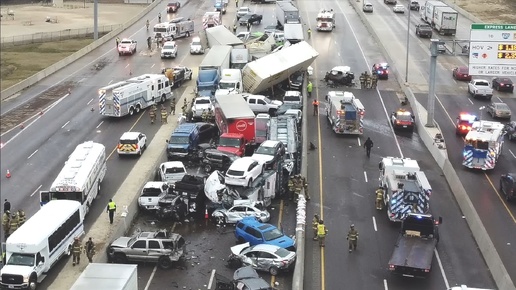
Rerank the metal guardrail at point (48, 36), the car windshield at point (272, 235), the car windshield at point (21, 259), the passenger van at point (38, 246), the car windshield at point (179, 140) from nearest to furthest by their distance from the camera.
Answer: the passenger van at point (38, 246) → the car windshield at point (21, 259) → the car windshield at point (272, 235) → the car windshield at point (179, 140) → the metal guardrail at point (48, 36)

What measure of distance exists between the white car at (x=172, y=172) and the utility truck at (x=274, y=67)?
1793 cm

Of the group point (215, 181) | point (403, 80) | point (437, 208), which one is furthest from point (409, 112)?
point (215, 181)

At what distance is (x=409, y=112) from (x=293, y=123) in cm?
1193

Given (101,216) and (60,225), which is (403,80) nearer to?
(101,216)

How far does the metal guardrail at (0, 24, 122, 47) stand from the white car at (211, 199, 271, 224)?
2485 inches

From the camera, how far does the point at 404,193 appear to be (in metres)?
37.3

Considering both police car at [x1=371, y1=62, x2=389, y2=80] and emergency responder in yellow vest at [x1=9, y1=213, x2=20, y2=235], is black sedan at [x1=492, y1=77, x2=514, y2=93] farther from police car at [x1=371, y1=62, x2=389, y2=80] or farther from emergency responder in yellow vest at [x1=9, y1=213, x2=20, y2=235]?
emergency responder in yellow vest at [x1=9, y1=213, x2=20, y2=235]

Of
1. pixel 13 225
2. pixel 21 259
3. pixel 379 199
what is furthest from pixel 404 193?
pixel 13 225

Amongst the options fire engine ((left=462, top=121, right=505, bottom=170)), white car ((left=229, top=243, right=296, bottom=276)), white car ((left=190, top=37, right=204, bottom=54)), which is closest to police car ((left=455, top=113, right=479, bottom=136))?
fire engine ((left=462, top=121, right=505, bottom=170))

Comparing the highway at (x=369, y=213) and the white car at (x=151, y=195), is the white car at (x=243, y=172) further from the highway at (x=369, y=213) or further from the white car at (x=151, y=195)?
the highway at (x=369, y=213)

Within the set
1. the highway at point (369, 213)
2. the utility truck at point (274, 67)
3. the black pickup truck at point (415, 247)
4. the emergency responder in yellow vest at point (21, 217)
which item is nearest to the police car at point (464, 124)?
the highway at point (369, 213)

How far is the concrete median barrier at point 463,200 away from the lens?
103ft

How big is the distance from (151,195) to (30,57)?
5034 centimetres

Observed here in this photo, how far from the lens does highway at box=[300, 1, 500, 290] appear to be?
3228cm
